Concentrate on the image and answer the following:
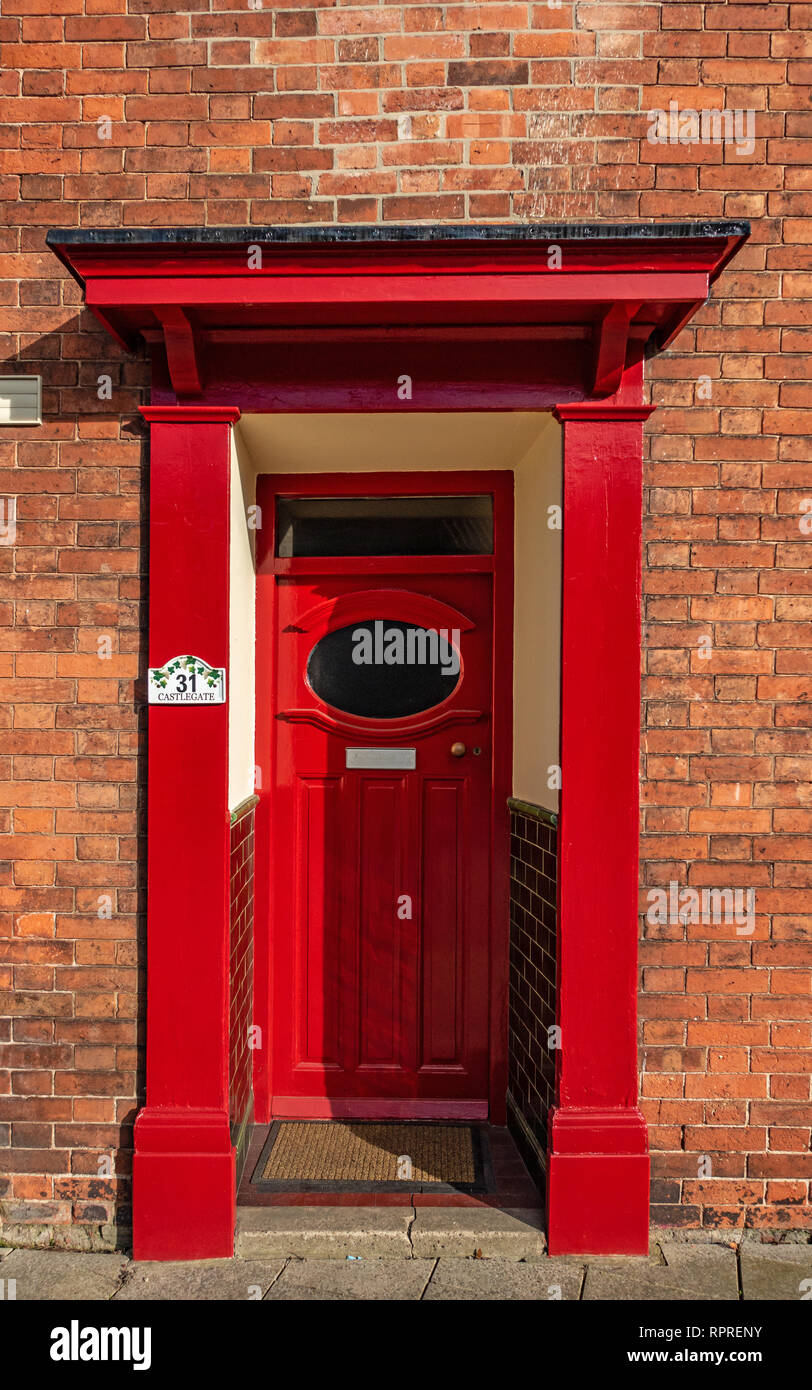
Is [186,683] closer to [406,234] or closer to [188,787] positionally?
[188,787]

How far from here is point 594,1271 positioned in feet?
10.2

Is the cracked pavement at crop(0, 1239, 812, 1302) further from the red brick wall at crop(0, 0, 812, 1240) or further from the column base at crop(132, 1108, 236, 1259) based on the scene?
the red brick wall at crop(0, 0, 812, 1240)

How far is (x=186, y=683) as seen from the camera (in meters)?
3.30

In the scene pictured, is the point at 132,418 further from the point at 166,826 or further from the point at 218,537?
the point at 166,826

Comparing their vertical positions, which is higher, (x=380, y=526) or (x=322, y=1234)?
(x=380, y=526)

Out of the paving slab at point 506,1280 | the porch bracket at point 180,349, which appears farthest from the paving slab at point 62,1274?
the porch bracket at point 180,349

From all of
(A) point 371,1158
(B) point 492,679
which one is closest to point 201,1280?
(A) point 371,1158

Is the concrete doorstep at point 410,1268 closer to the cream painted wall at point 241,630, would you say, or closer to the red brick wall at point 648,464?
the red brick wall at point 648,464

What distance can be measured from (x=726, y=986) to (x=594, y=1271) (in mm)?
1104

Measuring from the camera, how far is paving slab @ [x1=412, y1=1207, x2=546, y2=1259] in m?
3.16

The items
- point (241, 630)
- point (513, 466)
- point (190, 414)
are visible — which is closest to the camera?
point (190, 414)

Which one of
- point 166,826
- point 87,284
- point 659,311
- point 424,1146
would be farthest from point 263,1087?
point 659,311

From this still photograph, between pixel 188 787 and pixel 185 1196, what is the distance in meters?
1.47

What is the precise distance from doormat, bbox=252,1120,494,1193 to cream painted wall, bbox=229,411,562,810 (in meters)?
1.51
